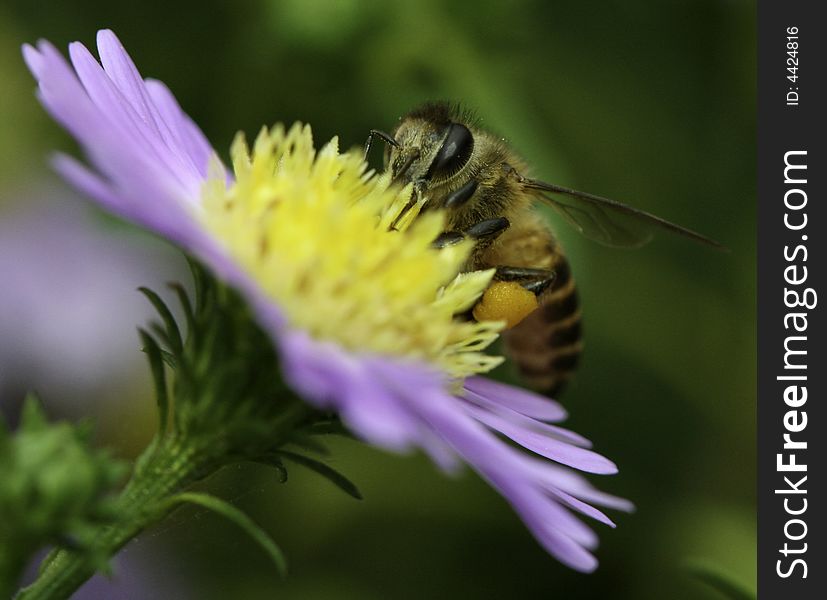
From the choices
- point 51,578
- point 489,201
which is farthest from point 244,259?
point 489,201

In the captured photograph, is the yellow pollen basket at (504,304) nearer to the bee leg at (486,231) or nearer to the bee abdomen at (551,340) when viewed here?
the bee leg at (486,231)

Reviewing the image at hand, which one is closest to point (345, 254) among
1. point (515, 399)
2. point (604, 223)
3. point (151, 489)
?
point (151, 489)

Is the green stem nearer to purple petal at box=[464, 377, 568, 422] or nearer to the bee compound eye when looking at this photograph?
purple petal at box=[464, 377, 568, 422]

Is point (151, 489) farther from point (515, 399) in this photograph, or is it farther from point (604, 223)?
point (604, 223)

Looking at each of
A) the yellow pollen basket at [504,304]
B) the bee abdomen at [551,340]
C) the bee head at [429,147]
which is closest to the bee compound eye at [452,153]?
the bee head at [429,147]

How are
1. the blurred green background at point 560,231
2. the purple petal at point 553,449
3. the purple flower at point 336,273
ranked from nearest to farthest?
the purple flower at point 336,273
the purple petal at point 553,449
the blurred green background at point 560,231

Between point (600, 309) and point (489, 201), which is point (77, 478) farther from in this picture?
point (600, 309)

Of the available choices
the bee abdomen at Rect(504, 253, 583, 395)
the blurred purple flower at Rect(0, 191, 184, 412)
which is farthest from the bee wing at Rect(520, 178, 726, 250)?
the blurred purple flower at Rect(0, 191, 184, 412)
